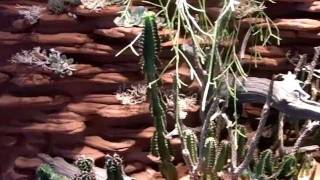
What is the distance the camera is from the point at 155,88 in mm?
2559

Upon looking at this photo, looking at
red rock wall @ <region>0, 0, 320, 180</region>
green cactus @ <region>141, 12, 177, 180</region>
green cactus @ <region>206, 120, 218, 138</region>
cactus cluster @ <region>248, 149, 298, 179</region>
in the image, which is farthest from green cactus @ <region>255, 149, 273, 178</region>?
red rock wall @ <region>0, 0, 320, 180</region>

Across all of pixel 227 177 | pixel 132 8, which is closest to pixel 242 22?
pixel 132 8

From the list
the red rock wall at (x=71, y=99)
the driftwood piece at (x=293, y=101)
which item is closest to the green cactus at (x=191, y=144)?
the red rock wall at (x=71, y=99)

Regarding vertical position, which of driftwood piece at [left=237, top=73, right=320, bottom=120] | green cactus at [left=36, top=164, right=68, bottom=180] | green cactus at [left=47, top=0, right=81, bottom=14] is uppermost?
green cactus at [left=47, top=0, right=81, bottom=14]

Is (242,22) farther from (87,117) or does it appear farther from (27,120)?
(27,120)

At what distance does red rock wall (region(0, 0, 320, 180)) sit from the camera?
9.37ft

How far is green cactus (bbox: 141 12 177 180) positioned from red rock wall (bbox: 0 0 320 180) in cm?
22

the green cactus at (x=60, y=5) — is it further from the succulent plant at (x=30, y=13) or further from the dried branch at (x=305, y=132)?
the dried branch at (x=305, y=132)

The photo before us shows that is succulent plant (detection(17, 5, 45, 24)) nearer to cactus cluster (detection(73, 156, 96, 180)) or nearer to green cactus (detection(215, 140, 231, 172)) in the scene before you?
cactus cluster (detection(73, 156, 96, 180))

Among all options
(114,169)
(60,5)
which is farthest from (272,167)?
(60,5)

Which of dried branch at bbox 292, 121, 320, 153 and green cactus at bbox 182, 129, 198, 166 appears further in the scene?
dried branch at bbox 292, 121, 320, 153

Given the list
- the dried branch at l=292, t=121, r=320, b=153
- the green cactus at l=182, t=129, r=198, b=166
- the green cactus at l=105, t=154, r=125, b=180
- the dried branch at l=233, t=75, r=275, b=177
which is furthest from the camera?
the dried branch at l=292, t=121, r=320, b=153

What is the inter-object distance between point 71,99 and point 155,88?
0.57 metres

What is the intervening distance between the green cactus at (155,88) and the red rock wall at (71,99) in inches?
8.7
